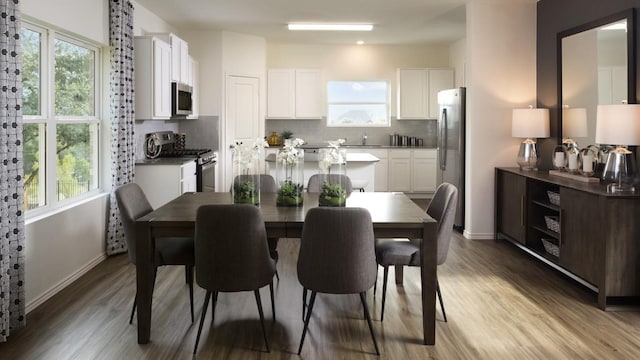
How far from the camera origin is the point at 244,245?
3010 mm

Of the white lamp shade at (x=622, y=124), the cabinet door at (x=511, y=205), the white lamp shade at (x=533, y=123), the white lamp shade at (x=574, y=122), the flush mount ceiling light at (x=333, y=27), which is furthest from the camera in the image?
the flush mount ceiling light at (x=333, y=27)

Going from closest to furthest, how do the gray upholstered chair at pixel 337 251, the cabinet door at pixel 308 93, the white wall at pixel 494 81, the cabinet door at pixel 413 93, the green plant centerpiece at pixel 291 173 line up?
the gray upholstered chair at pixel 337 251 → the green plant centerpiece at pixel 291 173 → the white wall at pixel 494 81 → the cabinet door at pixel 308 93 → the cabinet door at pixel 413 93

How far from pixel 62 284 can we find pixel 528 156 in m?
4.47

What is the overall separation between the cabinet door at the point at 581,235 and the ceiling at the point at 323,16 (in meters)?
2.92

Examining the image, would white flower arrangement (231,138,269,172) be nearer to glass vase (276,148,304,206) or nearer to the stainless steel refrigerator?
glass vase (276,148,304,206)

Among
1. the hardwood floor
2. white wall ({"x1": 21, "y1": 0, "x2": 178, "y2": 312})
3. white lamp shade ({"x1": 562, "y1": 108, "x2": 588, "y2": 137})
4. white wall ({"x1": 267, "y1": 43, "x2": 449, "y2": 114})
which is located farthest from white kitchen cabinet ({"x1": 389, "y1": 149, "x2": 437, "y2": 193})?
white wall ({"x1": 21, "y1": 0, "x2": 178, "y2": 312})

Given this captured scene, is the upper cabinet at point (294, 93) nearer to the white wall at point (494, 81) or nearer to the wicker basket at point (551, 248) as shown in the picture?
the white wall at point (494, 81)

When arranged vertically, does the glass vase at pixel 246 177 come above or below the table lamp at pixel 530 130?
below

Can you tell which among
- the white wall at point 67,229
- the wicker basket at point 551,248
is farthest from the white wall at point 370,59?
the wicker basket at point 551,248

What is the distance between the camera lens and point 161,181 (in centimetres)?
581

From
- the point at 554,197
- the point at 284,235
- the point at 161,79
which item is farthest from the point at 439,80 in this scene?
the point at 284,235

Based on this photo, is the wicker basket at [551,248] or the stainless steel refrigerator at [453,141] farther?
the stainless steel refrigerator at [453,141]

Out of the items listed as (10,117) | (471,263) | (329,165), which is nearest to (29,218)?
(10,117)

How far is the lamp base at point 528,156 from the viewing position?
5.59 meters
